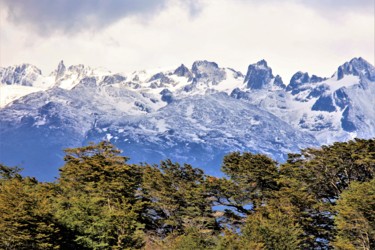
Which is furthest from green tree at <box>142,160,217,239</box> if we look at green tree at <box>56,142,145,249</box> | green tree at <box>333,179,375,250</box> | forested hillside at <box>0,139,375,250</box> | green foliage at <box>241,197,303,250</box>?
green tree at <box>333,179,375,250</box>

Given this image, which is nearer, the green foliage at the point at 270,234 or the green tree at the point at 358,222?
the green foliage at the point at 270,234

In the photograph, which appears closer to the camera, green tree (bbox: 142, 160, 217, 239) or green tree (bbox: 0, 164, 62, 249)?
green tree (bbox: 0, 164, 62, 249)

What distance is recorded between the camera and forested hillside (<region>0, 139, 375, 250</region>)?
199ft

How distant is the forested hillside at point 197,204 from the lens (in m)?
60.7

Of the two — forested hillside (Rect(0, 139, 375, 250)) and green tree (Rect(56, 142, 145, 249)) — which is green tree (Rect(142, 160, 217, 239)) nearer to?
forested hillside (Rect(0, 139, 375, 250))

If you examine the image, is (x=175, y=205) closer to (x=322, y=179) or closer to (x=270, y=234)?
(x=322, y=179)

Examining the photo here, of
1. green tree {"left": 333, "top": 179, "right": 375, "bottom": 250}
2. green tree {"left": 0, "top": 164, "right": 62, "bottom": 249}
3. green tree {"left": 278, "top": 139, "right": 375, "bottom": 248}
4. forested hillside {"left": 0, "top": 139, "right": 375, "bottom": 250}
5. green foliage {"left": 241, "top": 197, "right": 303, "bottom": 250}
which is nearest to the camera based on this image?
green tree {"left": 0, "top": 164, "right": 62, "bottom": 249}

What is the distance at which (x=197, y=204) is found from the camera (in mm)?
86125

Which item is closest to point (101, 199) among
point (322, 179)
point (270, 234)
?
point (270, 234)

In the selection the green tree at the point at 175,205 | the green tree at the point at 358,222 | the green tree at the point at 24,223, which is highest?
the green tree at the point at 175,205

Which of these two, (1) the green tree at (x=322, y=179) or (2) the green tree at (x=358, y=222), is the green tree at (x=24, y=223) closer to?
(2) the green tree at (x=358, y=222)

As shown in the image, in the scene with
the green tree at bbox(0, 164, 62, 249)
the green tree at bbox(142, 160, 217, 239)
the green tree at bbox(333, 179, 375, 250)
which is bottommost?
the green tree at bbox(0, 164, 62, 249)

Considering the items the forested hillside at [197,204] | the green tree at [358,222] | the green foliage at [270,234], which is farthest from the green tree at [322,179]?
the green foliage at [270,234]

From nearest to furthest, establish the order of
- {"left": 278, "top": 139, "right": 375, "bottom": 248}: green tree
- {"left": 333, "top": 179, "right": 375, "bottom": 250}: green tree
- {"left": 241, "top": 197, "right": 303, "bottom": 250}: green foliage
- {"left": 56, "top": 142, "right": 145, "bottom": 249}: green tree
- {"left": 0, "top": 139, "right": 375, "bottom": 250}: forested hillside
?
{"left": 241, "top": 197, "right": 303, "bottom": 250}: green foliage
{"left": 0, "top": 139, "right": 375, "bottom": 250}: forested hillside
{"left": 56, "top": 142, "right": 145, "bottom": 249}: green tree
{"left": 333, "top": 179, "right": 375, "bottom": 250}: green tree
{"left": 278, "top": 139, "right": 375, "bottom": 248}: green tree
